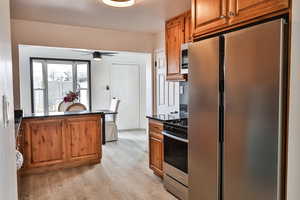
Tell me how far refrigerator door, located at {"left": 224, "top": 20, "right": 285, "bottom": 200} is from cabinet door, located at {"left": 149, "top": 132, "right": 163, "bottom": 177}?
4.67 ft

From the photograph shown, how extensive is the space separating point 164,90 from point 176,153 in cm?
171

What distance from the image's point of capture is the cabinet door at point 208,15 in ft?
5.77

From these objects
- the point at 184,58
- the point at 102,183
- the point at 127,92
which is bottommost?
the point at 102,183

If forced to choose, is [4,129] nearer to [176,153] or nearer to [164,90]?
[176,153]

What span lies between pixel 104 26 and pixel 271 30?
9.74 feet

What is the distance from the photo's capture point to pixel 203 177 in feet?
6.38

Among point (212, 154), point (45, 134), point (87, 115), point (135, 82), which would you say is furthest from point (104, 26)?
point (135, 82)

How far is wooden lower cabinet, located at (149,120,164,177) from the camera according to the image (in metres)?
3.05

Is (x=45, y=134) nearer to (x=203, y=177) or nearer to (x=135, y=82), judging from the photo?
(x=203, y=177)

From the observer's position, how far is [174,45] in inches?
128

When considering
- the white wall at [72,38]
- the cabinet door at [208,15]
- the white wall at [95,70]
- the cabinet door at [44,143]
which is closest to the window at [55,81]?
the white wall at [95,70]

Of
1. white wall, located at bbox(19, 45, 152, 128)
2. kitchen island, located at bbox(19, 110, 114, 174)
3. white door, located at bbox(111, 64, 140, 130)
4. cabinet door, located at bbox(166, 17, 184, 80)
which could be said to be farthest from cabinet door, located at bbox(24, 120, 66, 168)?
white door, located at bbox(111, 64, 140, 130)

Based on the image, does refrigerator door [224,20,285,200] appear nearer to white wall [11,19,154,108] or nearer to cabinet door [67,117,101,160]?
cabinet door [67,117,101,160]

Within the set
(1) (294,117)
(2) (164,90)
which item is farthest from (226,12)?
(2) (164,90)
